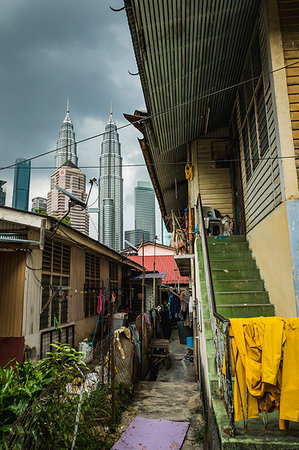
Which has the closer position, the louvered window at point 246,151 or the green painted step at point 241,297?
the green painted step at point 241,297

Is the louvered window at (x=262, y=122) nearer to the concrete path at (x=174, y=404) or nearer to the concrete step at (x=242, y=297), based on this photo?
the concrete step at (x=242, y=297)

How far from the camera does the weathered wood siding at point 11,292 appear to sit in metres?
6.16

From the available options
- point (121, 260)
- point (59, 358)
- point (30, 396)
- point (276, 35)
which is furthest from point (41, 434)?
point (121, 260)

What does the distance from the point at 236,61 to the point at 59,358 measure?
7.11 metres

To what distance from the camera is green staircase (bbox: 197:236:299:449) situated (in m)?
2.93

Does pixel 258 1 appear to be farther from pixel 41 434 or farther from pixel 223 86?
pixel 41 434

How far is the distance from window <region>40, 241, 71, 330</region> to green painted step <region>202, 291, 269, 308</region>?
13.0ft

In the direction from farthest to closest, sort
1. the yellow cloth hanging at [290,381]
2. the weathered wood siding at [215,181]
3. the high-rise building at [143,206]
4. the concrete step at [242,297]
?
the high-rise building at [143,206], the weathered wood siding at [215,181], the concrete step at [242,297], the yellow cloth hanging at [290,381]

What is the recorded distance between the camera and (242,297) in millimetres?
5621

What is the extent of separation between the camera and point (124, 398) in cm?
647

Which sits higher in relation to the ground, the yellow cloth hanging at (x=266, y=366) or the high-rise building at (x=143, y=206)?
the high-rise building at (x=143, y=206)

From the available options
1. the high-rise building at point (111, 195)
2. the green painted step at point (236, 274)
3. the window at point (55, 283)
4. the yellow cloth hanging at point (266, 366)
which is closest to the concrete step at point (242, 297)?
the green painted step at point (236, 274)

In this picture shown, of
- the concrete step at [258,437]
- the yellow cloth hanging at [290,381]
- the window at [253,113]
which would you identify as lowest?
the concrete step at [258,437]

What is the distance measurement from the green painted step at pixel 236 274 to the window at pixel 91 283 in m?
5.15
